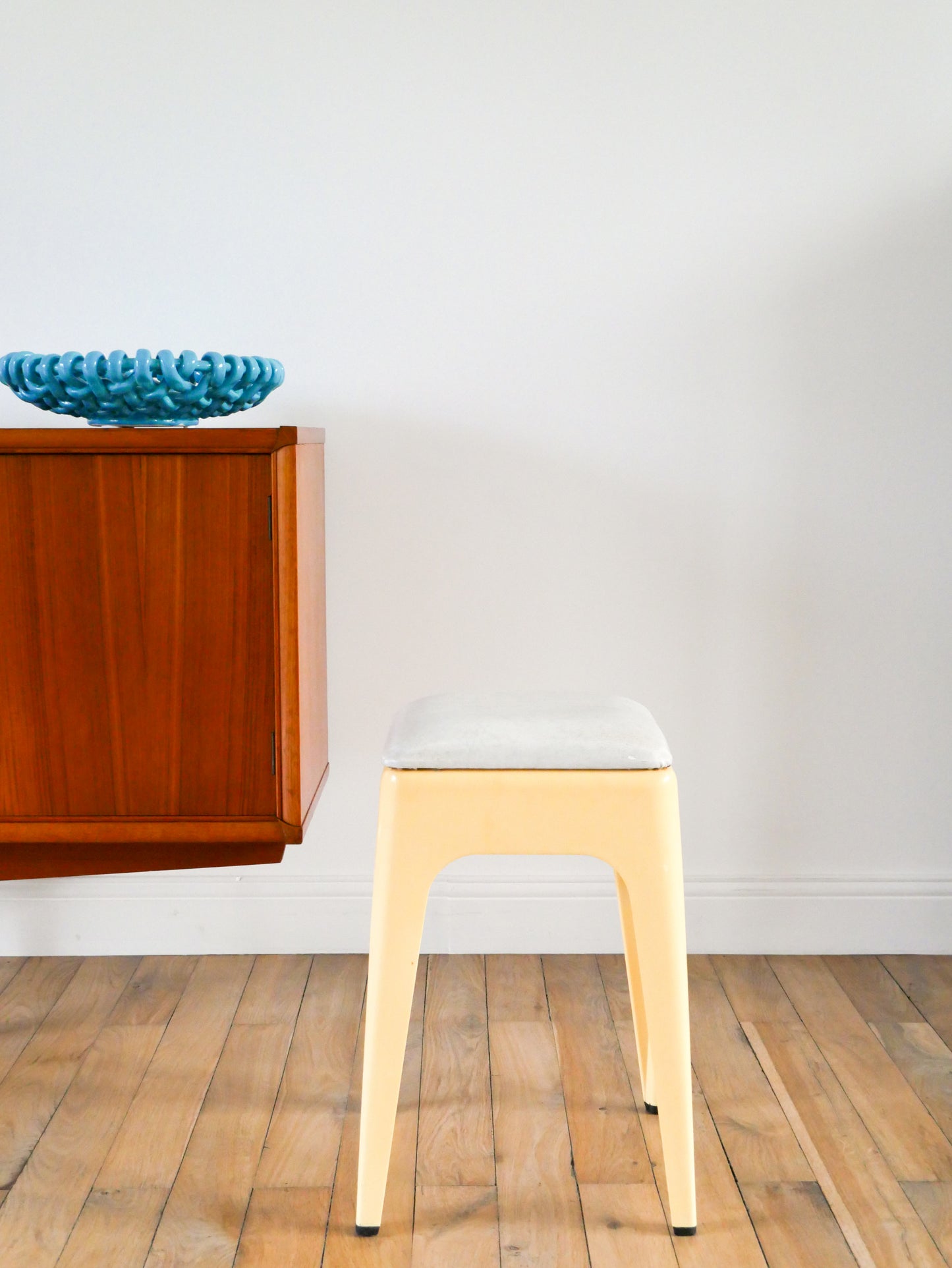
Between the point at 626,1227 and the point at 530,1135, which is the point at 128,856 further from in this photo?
the point at 626,1227

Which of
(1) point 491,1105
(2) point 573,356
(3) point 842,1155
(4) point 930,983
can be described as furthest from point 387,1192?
(2) point 573,356

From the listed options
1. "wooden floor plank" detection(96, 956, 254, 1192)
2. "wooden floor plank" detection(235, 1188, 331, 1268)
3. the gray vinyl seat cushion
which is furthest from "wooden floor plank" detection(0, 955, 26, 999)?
the gray vinyl seat cushion

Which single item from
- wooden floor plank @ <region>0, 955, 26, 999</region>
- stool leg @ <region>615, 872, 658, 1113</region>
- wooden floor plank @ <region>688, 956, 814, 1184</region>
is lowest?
wooden floor plank @ <region>0, 955, 26, 999</region>

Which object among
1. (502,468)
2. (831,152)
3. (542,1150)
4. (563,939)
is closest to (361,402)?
(502,468)

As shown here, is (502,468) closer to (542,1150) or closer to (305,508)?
(305,508)

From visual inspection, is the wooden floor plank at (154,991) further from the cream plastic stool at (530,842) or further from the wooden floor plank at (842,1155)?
the wooden floor plank at (842,1155)

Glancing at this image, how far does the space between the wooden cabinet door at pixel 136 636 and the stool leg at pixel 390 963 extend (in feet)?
0.97

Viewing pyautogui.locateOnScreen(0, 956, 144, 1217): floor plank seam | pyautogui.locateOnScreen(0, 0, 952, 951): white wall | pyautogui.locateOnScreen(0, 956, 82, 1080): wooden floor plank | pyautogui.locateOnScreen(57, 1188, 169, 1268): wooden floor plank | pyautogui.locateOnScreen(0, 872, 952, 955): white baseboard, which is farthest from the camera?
pyautogui.locateOnScreen(0, 872, 952, 955): white baseboard

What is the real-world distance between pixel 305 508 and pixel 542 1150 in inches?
35.2

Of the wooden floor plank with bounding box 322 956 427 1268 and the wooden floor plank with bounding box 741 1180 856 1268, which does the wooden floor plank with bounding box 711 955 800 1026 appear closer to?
the wooden floor plank with bounding box 741 1180 856 1268

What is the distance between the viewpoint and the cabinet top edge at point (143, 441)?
1371 mm

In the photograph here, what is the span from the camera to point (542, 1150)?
4.52 ft

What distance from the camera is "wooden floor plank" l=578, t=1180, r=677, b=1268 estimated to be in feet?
3.91

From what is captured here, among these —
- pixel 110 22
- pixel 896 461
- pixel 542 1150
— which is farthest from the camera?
pixel 896 461
